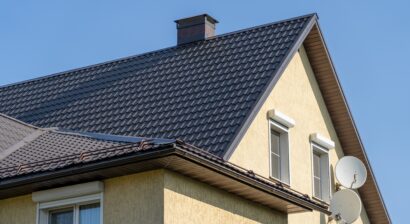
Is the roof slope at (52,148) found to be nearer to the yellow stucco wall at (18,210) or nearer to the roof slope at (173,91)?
the yellow stucco wall at (18,210)

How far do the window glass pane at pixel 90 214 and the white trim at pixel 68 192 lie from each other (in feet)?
0.76

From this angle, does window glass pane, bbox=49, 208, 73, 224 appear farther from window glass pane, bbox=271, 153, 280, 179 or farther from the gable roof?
window glass pane, bbox=271, 153, 280, 179

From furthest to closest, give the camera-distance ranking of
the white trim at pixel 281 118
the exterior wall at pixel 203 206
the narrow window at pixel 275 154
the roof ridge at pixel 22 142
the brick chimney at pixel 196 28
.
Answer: the brick chimney at pixel 196 28, the narrow window at pixel 275 154, the white trim at pixel 281 118, the roof ridge at pixel 22 142, the exterior wall at pixel 203 206

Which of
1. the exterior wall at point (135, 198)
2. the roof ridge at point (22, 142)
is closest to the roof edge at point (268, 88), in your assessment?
the exterior wall at point (135, 198)

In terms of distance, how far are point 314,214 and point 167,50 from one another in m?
5.19

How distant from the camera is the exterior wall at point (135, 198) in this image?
52.5ft

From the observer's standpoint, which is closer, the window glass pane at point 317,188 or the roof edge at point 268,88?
the roof edge at point 268,88

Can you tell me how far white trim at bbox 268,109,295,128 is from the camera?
22.2m

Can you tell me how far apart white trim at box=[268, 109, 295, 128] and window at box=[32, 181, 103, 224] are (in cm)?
638

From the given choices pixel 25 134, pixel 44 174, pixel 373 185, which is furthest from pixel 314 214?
pixel 44 174

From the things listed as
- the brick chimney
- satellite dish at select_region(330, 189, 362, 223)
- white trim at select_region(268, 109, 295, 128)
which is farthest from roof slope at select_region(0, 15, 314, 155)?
satellite dish at select_region(330, 189, 362, 223)

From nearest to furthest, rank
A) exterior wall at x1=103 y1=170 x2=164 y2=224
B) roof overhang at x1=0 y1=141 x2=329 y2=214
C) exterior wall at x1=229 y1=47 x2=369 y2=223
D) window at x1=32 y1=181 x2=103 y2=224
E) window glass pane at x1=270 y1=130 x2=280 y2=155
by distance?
roof overhang at x1=0 y1=141 x2=329 y2=214, exterior wall at x1=103 y1=170 x2=164 y2=224, window at x1=32 y1=181 x2=103 y2=224, exterior wall at x1=229 y1=47 x2=369 y2=223, window glass pane at x1=270 y1=130 x2=280 y2=155

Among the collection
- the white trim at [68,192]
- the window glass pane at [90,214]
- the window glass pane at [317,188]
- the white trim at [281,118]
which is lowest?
the window glass pane at [90,214]

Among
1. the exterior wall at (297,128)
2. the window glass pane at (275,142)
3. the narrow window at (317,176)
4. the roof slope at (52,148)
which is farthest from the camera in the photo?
the narrow window at (317,176)
